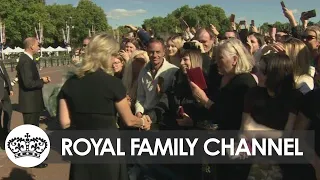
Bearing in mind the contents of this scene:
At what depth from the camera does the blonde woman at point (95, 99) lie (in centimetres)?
304

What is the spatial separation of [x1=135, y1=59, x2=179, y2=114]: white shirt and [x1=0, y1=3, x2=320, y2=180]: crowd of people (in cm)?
1

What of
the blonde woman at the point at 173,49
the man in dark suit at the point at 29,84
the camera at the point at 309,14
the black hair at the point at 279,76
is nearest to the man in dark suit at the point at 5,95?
the man in dark suit at the point at 29,84

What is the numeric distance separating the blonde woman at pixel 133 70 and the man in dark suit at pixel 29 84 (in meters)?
1.97

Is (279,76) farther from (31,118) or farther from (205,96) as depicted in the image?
(31,118)

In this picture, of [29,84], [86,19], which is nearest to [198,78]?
[29,84]

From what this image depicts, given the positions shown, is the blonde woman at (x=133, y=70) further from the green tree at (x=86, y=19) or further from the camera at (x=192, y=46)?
the green tree at (x=86, y=19)

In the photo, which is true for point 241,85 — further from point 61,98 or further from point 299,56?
point 61,98

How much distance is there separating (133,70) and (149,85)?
570 millimetres

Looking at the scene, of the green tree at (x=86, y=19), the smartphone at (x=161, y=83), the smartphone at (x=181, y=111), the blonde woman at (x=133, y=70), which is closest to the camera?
the smartphone at (x=181, y=111)

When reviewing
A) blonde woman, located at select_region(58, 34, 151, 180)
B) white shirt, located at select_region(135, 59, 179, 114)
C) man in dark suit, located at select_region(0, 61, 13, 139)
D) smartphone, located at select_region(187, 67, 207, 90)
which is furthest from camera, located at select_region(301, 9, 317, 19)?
man in dark suit, located at select_region(0, 61, 13, 139)

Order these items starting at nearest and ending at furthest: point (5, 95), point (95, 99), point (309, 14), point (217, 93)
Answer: point (95, 99)
point (217, 93)
point (309, 14)
point (5, 95)

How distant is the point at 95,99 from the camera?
9.96ft

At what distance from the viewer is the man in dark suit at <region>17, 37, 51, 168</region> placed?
6.31 m

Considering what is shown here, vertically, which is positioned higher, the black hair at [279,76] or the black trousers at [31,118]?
the black hair at [279,76]
